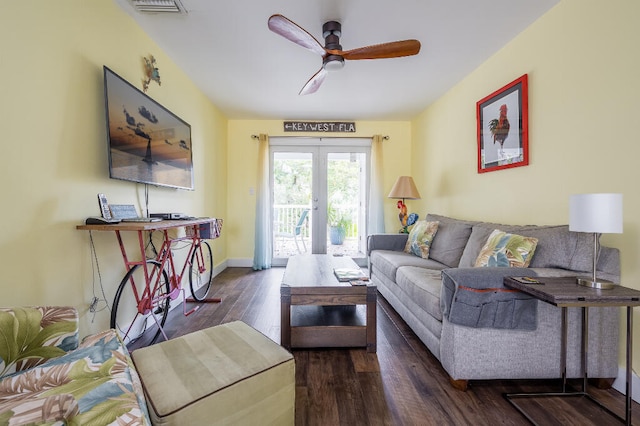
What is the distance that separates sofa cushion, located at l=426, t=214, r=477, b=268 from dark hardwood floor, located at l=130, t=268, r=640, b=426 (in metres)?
0.89

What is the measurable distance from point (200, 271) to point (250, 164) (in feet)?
7.27

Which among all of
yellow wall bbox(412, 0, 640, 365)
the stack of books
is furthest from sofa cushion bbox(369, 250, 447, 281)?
yellow wall bbox(412, 0, 640, 365)

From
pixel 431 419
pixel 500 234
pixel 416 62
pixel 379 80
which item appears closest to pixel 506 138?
pixel 500 234

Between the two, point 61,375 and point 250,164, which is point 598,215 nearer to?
point 61,375

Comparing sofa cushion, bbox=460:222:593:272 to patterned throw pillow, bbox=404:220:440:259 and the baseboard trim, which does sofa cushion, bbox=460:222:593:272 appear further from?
patterned throw pillow, bbox=404:220:440:259

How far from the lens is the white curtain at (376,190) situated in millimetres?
4594

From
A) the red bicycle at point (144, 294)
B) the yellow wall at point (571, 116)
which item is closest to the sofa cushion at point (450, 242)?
the yellow wall at point (571, 116)

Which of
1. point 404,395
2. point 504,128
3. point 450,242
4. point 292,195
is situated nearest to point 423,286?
point 404,395

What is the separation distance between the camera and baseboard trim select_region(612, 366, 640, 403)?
1512 mm

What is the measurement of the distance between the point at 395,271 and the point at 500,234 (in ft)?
3.07

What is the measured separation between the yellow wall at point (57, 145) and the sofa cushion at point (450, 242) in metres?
2.88

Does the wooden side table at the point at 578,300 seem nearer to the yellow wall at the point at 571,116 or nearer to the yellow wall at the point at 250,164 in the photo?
the yellow wall at the point at 571,116

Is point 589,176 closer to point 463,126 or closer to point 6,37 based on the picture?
point 463,126

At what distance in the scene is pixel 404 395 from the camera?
1.57m
